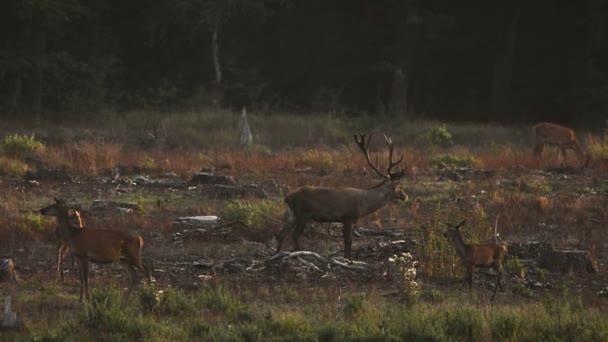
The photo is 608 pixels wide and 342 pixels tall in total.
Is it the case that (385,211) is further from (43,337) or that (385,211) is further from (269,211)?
(43,337)

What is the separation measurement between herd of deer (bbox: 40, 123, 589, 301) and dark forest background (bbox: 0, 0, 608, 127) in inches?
967

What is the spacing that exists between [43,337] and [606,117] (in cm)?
3255

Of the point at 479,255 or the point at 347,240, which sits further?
the point at 347,240

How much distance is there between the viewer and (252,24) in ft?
145

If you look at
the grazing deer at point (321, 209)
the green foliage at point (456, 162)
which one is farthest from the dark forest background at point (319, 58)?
the grazing deer at point (321, 209)

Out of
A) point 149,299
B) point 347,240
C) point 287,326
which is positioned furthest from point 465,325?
point 347,240

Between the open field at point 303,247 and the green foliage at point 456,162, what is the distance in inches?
1.6

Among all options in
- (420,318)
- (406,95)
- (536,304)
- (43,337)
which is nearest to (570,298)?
(536,304)

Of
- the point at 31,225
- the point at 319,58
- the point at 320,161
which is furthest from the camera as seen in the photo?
the point at 319,58

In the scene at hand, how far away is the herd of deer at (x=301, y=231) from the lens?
12359mm

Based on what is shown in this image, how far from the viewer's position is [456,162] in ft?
88.4

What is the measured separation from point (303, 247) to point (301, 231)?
36.2 inches

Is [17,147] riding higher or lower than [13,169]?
higher

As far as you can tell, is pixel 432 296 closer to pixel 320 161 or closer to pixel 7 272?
pixel 7 272
